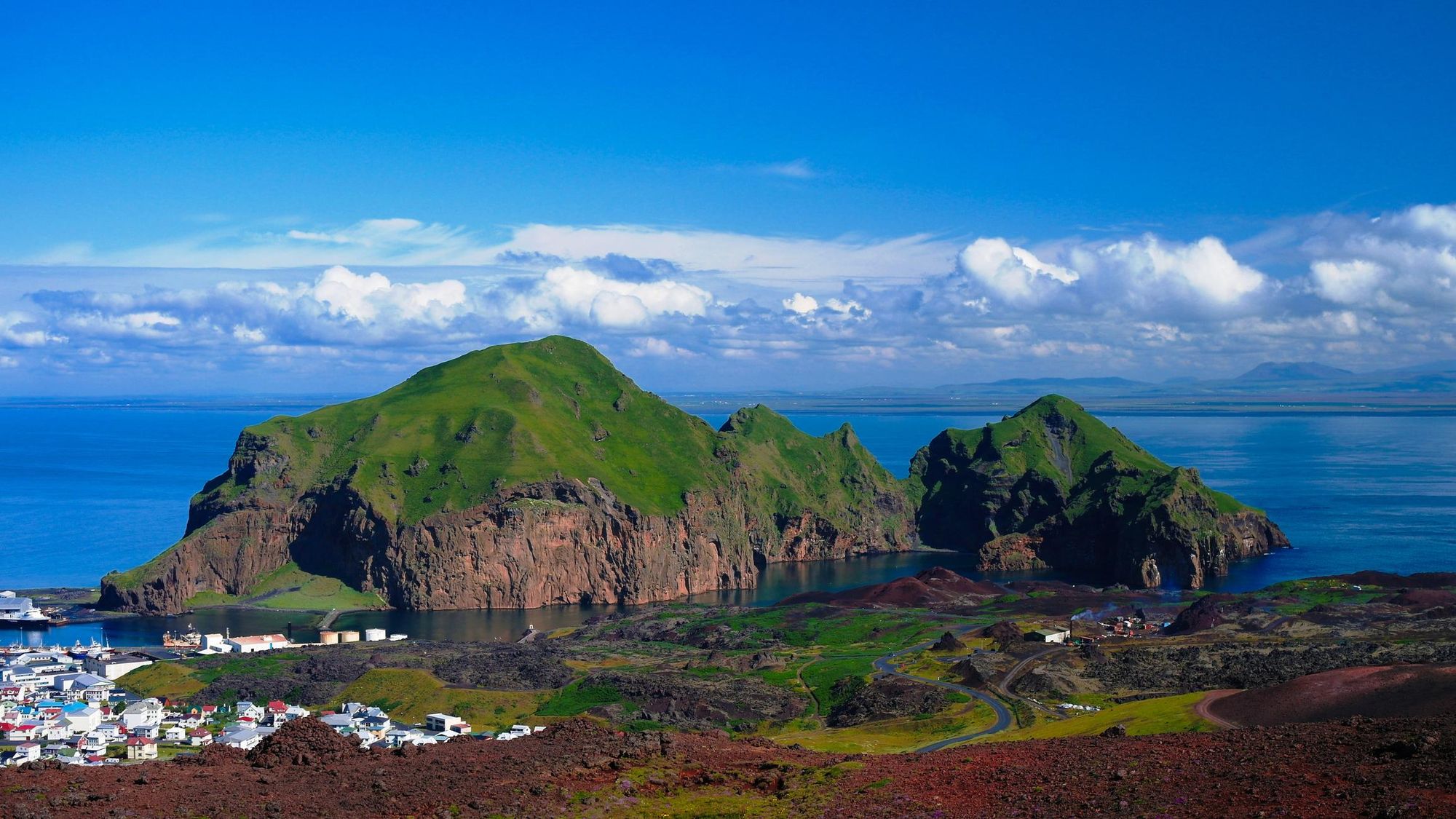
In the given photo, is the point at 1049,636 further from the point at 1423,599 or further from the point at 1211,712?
the point at 1211,712

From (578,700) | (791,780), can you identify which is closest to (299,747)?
(791,780)

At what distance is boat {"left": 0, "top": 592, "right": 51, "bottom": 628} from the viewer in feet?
599

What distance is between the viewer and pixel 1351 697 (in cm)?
6400

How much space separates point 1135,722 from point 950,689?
3607 centimetres

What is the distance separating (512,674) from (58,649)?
230 feet

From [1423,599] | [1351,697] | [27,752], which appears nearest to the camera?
[1351,697]

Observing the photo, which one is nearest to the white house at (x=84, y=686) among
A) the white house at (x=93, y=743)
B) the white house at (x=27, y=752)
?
the white house at (x=93, y=743)

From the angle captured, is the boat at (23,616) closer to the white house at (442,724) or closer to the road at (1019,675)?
the white house at (442,724)

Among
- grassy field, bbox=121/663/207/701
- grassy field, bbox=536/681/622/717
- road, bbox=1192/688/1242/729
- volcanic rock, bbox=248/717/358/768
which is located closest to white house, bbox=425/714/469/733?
grassy field, bbox=536/681/622/717

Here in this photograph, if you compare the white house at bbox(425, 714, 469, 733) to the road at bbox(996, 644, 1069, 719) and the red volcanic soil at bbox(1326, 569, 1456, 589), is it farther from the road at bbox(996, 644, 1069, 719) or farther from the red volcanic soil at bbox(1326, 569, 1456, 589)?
the red volcanic soil at bbox(1326, 569, 1456, 589)

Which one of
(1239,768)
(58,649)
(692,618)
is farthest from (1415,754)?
(58,649)

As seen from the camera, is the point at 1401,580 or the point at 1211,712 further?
the point at 1401,580

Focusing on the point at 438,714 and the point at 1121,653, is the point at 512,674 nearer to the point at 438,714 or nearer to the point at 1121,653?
the point at 438,714

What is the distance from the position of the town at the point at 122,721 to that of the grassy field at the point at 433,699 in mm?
2982
